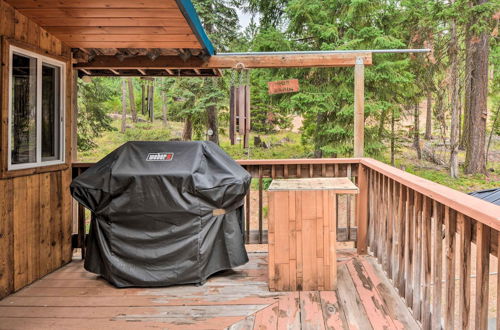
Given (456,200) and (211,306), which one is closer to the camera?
(456,200)

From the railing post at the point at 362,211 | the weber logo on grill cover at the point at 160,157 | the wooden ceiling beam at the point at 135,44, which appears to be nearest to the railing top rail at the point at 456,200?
Answer: the railing post at the point at 362,211

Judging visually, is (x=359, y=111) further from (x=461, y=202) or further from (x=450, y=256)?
(x=461, y=202)

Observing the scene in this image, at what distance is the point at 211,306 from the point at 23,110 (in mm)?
2218

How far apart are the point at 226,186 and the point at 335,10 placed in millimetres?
7887

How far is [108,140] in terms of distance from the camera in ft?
50.6

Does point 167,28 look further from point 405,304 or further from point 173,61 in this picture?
point 405,304

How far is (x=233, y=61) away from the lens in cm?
413

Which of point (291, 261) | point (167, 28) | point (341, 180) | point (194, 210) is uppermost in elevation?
point (167, 28)

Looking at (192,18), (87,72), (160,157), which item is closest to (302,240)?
(160,157)

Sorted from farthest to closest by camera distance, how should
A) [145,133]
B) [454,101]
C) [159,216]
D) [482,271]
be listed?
[145,133] → [454,101] → [159,216] → [482,271]

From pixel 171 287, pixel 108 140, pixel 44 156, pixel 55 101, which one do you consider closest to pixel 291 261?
pixel 171 287

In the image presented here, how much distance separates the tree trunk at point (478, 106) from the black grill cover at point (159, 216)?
10619 mm

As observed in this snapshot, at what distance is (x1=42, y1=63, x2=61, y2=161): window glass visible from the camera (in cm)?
353

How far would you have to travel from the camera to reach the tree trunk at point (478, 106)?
37.3 feet
